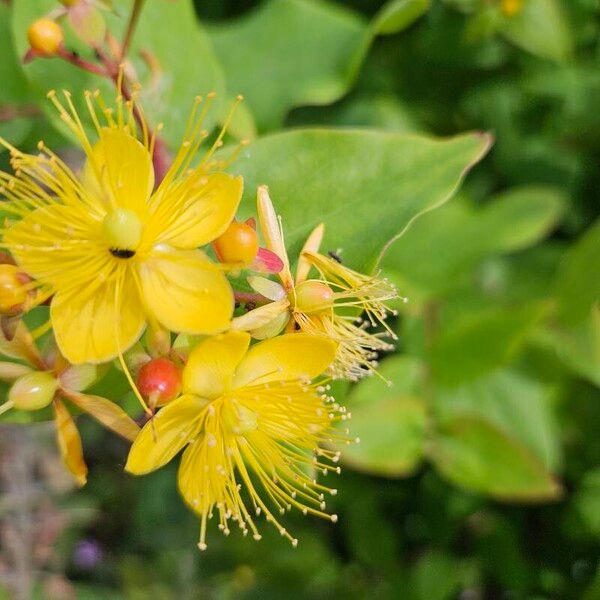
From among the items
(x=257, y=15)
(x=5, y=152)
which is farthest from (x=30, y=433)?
(x=257, y=15)

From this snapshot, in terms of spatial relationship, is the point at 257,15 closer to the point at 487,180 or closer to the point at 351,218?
the point at 487,180

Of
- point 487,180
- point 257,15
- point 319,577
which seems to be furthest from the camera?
point 487,180

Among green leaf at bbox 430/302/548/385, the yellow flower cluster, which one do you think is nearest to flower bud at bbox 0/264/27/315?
the yellow flower cluster

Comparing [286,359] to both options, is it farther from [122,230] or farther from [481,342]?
[481,342]

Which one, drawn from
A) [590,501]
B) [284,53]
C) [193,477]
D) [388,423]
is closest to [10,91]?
[284,53]

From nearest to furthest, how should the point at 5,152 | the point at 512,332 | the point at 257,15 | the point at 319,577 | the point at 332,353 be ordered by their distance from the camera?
the point at 332,353 < the point at 5,152 < the point at 512,332 < the point at 257,15 < the point at 319,577

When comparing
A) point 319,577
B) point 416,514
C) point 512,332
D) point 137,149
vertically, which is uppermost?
point 137,149

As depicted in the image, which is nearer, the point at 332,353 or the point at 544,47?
the point at 332,353
